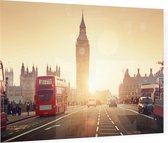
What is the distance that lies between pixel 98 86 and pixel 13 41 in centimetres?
135

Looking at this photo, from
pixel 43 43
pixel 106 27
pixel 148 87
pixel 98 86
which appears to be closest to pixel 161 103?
pixel 148 87

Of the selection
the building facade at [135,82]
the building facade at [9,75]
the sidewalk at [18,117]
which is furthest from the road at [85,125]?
A: the building facade at [9,75]

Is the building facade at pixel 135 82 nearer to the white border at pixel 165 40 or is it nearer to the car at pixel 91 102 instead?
the white border at pixel 165 40

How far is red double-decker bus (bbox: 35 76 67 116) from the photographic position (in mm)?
Answer: 4953

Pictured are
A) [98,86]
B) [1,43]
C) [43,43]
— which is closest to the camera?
[1,43]

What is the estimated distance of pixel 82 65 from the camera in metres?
5.23

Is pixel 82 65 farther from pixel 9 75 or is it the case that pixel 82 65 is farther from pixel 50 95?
pixel 9 75

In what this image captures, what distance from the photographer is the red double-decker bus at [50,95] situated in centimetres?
495

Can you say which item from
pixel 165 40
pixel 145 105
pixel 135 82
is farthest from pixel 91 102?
pixel 165 40

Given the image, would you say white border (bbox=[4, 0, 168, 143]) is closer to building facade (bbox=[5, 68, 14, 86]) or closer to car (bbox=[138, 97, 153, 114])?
car (bbox=[138, 97, 153, 114])

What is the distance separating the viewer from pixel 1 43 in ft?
15.2

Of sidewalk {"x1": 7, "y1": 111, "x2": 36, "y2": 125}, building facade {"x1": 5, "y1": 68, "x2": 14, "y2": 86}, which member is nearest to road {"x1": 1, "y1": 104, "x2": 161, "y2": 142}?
sidewalk {"x1": 7, "y1": 111, "x2": 36, "y2": 125}

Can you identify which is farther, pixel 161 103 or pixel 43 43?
pixel 161 103

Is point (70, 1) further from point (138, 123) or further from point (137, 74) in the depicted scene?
point (138, 123)
